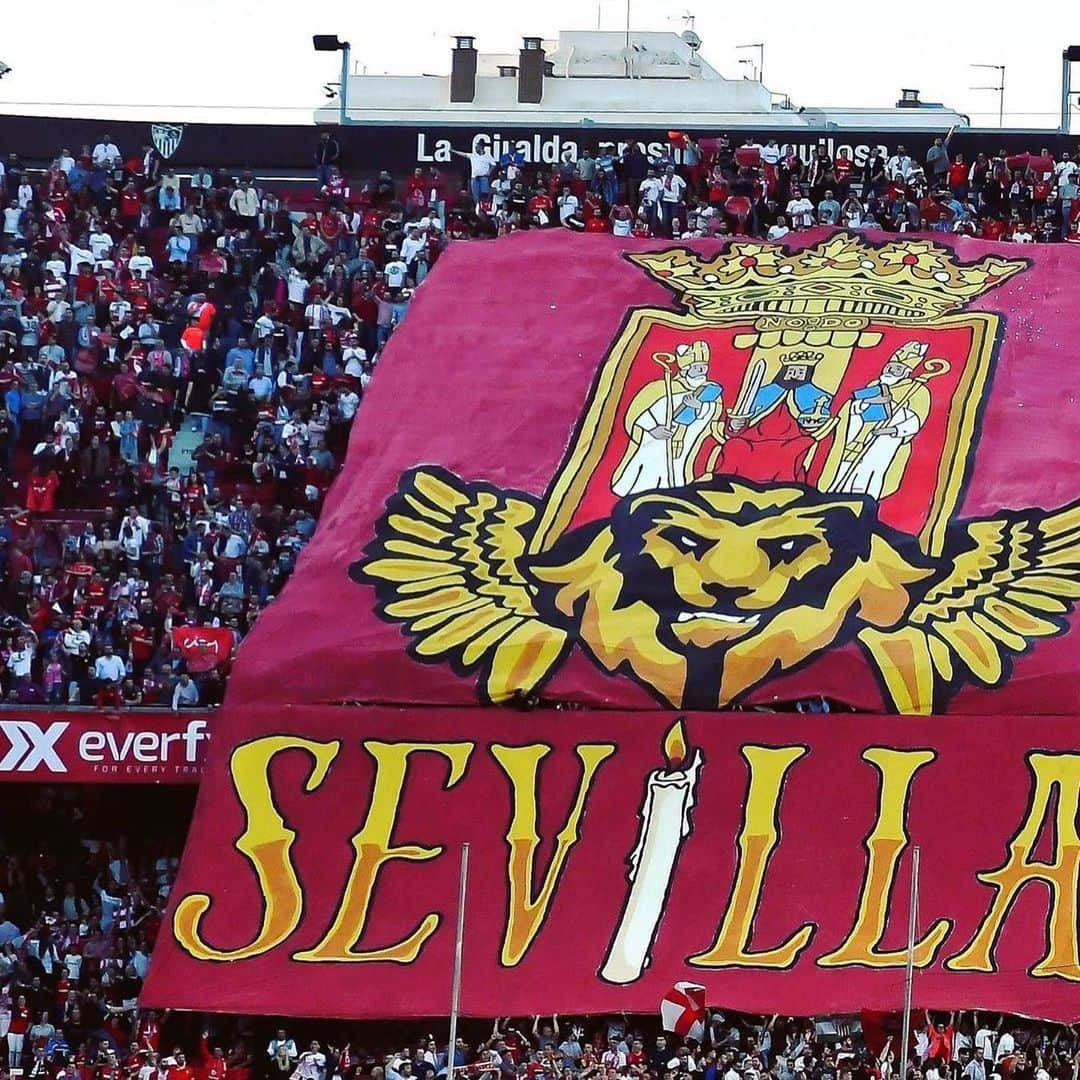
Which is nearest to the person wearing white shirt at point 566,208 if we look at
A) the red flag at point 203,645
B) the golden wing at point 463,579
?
the golden wing at point 463,579

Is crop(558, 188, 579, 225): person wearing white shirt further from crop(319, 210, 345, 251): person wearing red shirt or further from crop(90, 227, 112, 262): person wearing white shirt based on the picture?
crop(90, 227, 112, 262): person wearing white shirt

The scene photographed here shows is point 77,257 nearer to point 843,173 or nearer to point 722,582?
point 843,173

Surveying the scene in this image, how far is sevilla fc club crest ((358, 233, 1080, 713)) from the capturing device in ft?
71.4

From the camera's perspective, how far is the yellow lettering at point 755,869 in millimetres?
20516

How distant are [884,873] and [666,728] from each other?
222 centimetres

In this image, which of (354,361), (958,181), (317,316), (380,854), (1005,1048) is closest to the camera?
(1005,1048)

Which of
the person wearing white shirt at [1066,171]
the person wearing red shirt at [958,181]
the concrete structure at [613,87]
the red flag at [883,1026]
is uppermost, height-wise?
the concrete structure at [613,87]

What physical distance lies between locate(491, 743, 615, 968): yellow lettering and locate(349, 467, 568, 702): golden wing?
0.60 m

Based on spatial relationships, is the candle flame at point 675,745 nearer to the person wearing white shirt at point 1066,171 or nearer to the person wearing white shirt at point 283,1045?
the person wearing white shirt at point 283,1045

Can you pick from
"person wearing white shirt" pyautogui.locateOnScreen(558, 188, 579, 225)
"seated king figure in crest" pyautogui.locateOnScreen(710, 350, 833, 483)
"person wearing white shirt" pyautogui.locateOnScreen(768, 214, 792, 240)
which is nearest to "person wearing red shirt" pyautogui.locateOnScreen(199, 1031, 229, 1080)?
"seated king figure in crest" pyautogui.locateOnScreen(710, 350, 833, 483)

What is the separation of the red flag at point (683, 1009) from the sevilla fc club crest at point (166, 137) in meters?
16.0

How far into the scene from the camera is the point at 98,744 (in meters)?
23.1

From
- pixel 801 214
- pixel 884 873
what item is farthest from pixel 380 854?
pixel 801 214

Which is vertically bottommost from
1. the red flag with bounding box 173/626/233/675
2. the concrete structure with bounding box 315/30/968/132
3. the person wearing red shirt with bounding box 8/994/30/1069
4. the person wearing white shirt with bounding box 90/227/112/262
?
the person wearing red shirt with bounding box 8/994/30/1069
